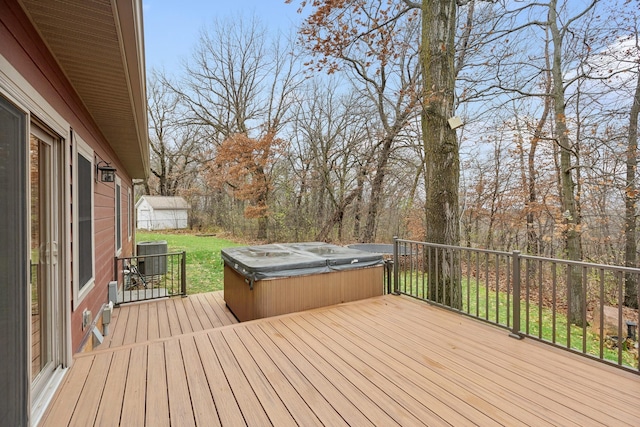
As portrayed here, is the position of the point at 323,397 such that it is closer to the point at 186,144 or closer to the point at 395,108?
the point at 395,108

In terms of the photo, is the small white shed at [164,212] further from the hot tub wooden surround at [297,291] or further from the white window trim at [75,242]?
the white window trim at [75,242]

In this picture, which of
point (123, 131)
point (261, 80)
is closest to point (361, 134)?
point (261, 80)

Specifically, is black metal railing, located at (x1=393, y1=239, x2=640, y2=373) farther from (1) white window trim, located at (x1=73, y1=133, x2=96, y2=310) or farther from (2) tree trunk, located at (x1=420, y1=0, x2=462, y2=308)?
(1) white window trim, located at (x1=73, y1=133, x2=96, y2=310)

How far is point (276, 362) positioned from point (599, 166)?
8.30 metres

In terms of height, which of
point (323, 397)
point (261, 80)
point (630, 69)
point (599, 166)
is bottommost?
point (323, 397)

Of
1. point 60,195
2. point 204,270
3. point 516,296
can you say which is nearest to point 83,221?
point 60,195

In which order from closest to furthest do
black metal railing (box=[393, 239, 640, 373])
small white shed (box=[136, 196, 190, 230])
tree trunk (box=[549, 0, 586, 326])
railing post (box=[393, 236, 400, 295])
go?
black metal railing (box=[393, 239, 640, 373])
railing post (box=[393, 236, 400, 295])
tree trunk (box=[549, 0, 586, 326])
small white shed (box=[136, 196, 190, 230])

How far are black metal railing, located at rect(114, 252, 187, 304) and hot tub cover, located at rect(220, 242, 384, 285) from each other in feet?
5.03

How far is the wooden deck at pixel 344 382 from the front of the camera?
1889 millimetres

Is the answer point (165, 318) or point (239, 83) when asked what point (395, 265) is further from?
point (239, 83)

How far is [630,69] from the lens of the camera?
637 centimetres

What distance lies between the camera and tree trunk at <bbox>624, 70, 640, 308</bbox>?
645cm

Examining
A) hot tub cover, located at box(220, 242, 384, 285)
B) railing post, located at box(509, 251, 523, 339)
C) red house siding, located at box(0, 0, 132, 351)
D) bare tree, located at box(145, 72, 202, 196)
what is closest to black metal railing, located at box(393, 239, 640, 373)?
railing post, located at box(509, 251, 523, 339)

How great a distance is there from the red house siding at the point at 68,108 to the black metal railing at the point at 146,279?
1.61 ft
